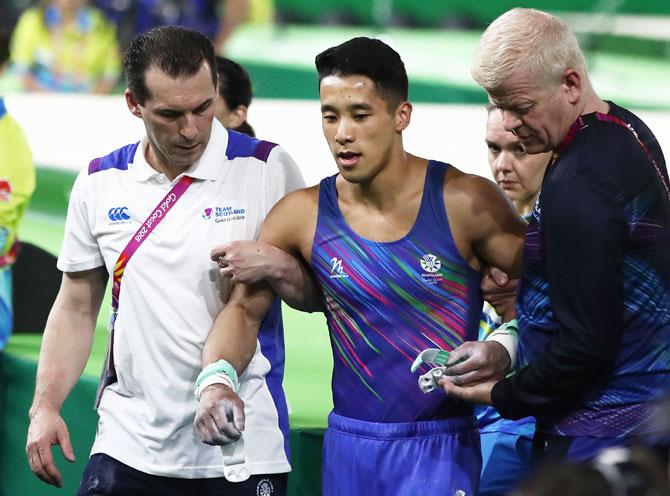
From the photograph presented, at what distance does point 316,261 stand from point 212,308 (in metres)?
0.34

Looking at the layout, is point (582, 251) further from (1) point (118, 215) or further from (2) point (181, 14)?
(2) point (181, 14)

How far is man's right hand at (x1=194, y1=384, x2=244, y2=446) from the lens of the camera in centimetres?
327

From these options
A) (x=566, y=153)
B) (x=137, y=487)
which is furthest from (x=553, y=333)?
(x=137, y=487)

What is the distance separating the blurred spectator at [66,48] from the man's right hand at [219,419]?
9529mm

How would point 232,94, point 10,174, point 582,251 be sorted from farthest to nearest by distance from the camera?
point 232,94, point 10,174, point 582,251

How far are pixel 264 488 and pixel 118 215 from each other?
0.83 meters

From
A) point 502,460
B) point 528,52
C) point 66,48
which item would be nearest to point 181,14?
point 66,48

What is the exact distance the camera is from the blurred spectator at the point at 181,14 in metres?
12.5

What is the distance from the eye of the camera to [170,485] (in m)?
3.66

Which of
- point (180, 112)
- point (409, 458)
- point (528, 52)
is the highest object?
point (528, 52)

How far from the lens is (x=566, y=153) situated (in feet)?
9.88

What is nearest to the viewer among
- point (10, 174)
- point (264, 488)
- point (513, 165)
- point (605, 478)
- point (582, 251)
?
point (605, 478)

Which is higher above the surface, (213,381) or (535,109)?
(535,109)

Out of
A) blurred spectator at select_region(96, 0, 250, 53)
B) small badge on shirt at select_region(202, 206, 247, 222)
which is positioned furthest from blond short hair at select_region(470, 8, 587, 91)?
blurred spectator at select_region(96, 0, 250, 53)
